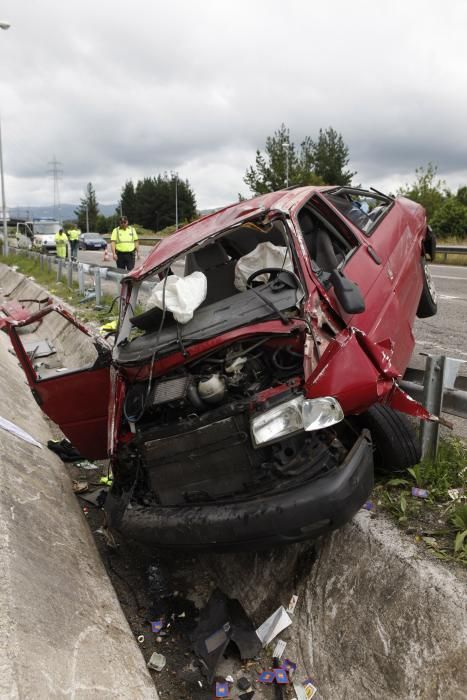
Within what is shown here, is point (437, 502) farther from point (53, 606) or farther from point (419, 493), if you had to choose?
point (53, 606)

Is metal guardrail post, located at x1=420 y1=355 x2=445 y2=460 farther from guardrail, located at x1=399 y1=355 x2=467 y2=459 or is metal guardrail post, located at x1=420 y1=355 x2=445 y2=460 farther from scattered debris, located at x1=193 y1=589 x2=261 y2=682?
scattered debris, located at x1=193 y1=589 x2=261 y2=682

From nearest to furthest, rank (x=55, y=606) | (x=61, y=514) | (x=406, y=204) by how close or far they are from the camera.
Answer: (x=55, y=606) < (x=61, y=514) < (x=406, y=204)

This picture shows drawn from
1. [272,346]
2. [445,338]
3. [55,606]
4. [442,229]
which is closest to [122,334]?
[272,346]

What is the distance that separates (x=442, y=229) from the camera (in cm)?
2550

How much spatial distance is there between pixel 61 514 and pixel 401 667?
2188 millimetres

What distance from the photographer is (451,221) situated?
2516 centimetres

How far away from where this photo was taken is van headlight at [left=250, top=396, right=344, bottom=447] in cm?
254


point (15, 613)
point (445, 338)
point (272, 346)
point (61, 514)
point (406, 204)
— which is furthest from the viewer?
point (445, 338)

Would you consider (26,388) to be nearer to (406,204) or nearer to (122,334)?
(122,334)

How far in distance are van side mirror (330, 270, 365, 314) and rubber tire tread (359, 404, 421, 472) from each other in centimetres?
59

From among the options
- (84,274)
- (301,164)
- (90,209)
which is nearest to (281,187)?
(301,164)

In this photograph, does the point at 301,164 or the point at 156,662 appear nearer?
the point at 156,662

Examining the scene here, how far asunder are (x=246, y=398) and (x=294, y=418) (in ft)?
0.89

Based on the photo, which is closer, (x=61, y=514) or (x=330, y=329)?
(x=330, y=329)
